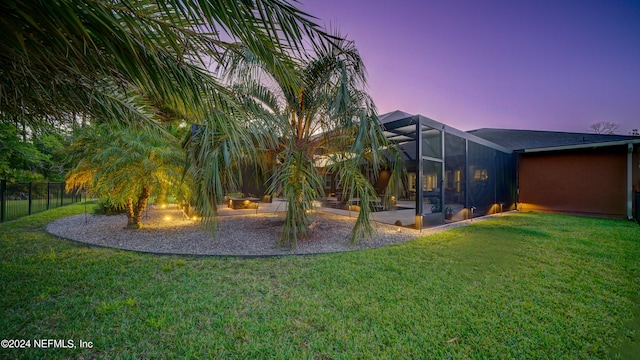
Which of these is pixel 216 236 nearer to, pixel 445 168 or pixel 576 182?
pixel 445 168

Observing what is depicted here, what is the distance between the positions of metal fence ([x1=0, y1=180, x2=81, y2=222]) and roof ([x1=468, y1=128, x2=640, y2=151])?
66.5ft

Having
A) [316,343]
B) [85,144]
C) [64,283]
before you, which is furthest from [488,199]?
[85,144]

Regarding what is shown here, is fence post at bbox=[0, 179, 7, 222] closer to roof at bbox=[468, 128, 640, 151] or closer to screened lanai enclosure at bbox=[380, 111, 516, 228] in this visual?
screened lanai enclosure at bbox=[380, 111, 516, 228]

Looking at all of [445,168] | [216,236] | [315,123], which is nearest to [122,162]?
[216,236]

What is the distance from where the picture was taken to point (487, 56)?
10055 millimetres

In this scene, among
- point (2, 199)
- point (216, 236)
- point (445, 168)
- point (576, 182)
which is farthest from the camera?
point (576, 182)

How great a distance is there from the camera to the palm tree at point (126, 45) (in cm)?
112

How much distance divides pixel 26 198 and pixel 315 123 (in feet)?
37.2

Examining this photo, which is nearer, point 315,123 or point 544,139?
point 315,123

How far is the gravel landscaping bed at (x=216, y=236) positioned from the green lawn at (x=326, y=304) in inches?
18.4

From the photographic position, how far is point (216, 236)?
5.65 m

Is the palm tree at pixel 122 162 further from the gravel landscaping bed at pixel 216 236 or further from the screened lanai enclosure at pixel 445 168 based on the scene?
the screened lanai enclosure at pixel 445 168

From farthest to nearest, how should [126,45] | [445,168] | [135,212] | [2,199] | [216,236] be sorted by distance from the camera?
1. [445,168]
2. [2,199]
3. [135,212]
4. [216,236]
5. [126,45]

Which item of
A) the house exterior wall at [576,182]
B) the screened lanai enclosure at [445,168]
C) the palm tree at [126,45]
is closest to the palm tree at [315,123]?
the screened lanai enclosure at [445,168]
